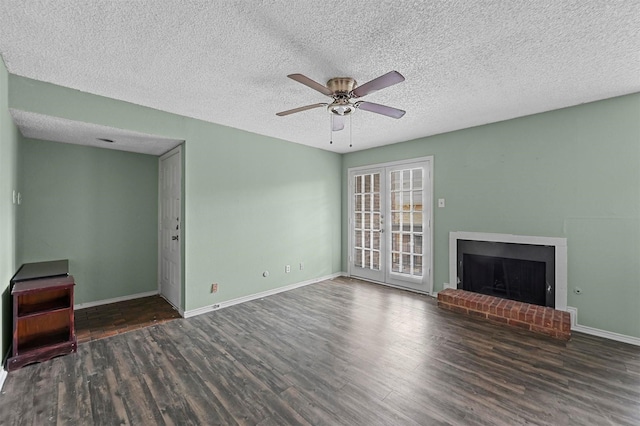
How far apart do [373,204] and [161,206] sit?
11.9 feet

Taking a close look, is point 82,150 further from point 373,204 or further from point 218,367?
point 373,204

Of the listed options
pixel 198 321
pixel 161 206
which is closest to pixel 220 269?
pixel 198 321

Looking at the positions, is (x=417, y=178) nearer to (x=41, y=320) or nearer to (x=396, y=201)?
(x=396, y=201)

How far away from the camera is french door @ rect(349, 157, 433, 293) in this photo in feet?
14.8

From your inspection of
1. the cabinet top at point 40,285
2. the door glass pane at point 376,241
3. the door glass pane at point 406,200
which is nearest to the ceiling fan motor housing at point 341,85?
the door glass pane at point 406,200

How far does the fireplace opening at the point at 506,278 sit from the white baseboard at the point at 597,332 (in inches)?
10.8

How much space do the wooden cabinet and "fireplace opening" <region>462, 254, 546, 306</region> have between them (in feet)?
15.4

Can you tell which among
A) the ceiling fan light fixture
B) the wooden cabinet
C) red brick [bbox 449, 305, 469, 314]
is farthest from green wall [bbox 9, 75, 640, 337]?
the ceiling fan light fixture

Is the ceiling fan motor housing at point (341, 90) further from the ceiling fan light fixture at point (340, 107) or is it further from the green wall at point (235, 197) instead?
the green wall at point (235, 197)

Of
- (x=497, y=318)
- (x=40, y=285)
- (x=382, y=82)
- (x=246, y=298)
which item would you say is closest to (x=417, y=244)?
(x=497, y=318)

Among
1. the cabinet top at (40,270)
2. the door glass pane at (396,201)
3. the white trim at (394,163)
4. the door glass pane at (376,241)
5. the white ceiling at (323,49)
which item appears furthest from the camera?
the door glass pane at (376,241)

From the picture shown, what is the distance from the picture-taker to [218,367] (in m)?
2.41

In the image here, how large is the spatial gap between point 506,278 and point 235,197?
3.87 m

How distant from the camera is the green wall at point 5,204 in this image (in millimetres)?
2221
